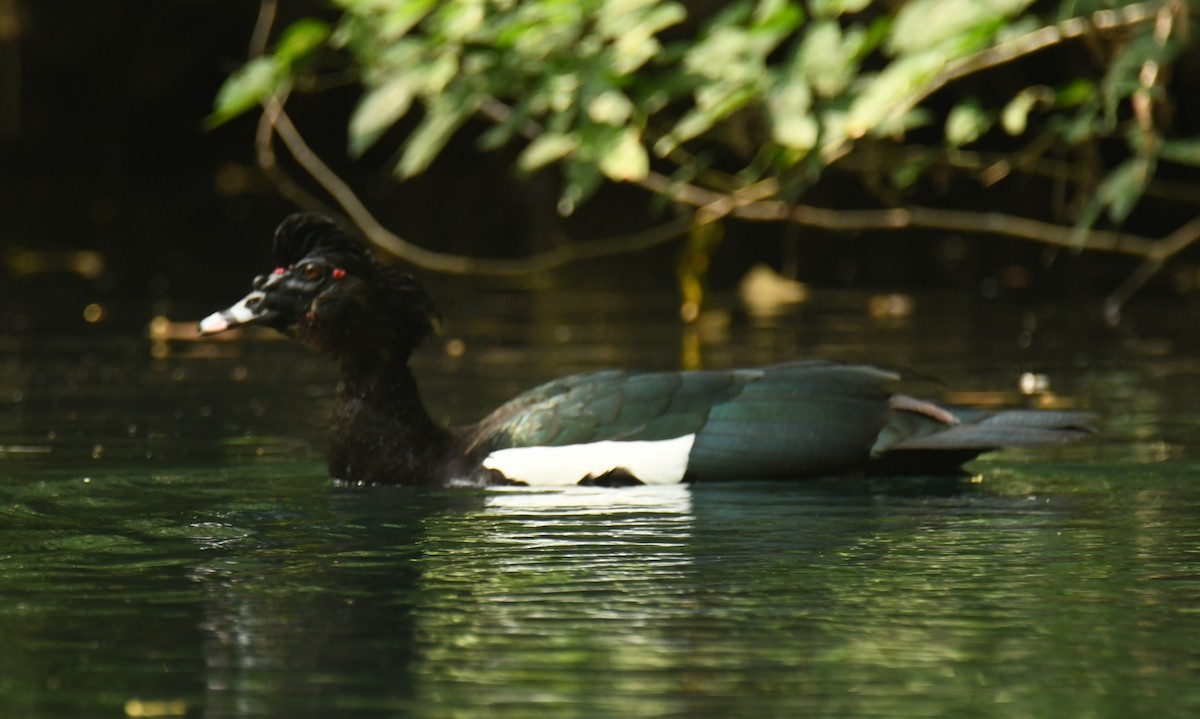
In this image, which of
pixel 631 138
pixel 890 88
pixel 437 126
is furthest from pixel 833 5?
pixel 437 126

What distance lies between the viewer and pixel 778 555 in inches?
257

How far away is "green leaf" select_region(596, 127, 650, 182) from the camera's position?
8406 millimetres

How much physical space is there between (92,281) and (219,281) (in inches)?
44.6

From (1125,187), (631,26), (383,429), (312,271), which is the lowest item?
(383,429)

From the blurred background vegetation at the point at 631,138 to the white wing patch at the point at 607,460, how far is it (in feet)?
3.60

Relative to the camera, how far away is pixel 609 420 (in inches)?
322

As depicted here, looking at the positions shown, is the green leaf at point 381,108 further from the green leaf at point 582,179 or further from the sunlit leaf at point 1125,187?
the sunlit leaf at point 1125,187

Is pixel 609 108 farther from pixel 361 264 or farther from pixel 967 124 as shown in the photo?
pixel 967 124

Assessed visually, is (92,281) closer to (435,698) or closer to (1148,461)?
(1148,461)

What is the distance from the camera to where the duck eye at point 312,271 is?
8.62 metres

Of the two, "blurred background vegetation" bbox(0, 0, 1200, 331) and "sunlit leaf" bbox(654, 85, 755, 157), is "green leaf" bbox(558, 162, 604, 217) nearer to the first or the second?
"blurred background vegetation" bbox(0, 0, 1200, 331)

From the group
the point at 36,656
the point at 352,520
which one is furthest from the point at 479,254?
the point at 36,656

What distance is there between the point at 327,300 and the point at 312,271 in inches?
5.4

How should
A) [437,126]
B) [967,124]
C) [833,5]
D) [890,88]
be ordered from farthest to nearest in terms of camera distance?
1. [967,124]
2. [437,126]
3. [833,5]
4. [890,88]
